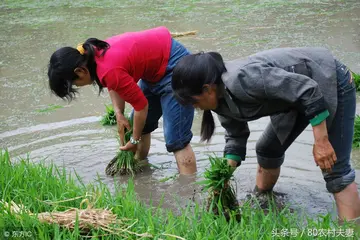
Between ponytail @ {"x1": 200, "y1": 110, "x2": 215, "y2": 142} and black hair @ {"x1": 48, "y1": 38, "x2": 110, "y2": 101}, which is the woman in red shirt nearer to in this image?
black hair @ {"x1": 48, "y1": 38, "x2": 110, "y2": 101}

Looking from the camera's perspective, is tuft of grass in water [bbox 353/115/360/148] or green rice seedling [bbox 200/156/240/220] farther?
tuft of grass in water [bbox 353/115/360/148]

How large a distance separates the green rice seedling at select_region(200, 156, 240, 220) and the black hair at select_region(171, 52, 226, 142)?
1.44 ft

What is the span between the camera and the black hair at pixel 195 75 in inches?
121

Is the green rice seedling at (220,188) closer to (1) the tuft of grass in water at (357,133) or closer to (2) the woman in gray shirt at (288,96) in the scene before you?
(2) the woman in gray shirt at (288,96)

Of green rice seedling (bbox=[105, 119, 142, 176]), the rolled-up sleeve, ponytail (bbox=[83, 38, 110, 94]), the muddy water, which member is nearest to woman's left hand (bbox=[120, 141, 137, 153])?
green rice seedling (bbox=[105, 119, 142, 176])

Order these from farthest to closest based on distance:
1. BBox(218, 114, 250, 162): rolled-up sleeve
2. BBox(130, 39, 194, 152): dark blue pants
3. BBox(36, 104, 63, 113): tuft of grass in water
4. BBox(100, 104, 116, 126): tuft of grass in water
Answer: BBox(36, 104, 63, 113): tuft of grass in water < BBox(100, 104, 116, 126): tuft of grass in water < BBox(130, 39, 194, 152): dark blue pants < BBox(218, 114, 250, 162): rolled-up sleeve

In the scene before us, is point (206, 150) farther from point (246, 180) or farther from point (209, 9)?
point (209, 9)

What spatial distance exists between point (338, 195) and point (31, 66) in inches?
232

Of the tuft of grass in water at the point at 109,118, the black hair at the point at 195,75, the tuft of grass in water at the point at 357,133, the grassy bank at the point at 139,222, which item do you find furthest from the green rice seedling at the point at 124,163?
the tuft of grass in water at the point at 357,133

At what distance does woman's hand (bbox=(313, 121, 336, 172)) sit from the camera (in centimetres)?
309

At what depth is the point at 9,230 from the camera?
10.6 feet

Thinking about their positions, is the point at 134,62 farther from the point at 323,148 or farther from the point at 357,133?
the point at 357,133

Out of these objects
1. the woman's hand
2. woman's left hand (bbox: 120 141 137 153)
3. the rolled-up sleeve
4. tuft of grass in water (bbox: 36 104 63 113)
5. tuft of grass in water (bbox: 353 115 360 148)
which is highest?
the woman's hand

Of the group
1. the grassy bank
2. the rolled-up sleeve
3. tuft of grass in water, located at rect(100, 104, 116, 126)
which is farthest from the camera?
tuft of grass in water, located at rect(100, 104, 116, 126)
